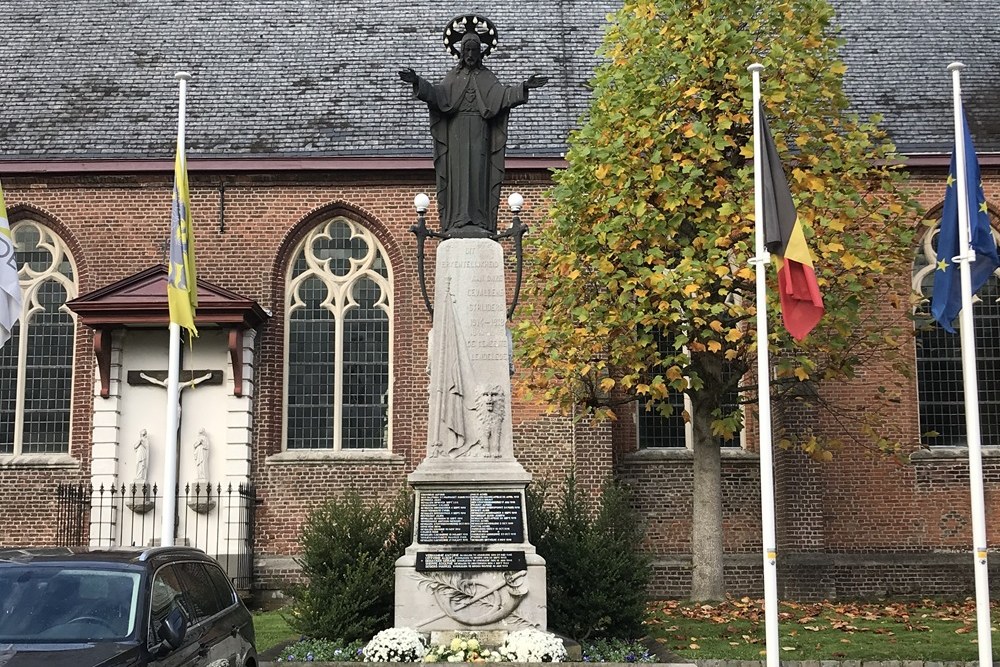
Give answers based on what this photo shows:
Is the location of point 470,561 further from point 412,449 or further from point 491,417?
point 412,449

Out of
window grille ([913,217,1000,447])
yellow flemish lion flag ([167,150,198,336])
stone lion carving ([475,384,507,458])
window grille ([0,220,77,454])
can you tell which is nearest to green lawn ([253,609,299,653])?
stone lion carving ([475,384,507,458])

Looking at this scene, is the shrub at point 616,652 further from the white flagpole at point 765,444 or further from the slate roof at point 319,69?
the slate roof at point 319,69

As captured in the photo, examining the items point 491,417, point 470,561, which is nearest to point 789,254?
point 491,417

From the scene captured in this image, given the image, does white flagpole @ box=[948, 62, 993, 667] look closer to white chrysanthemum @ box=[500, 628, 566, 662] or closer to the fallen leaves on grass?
the fallen leaves on grass

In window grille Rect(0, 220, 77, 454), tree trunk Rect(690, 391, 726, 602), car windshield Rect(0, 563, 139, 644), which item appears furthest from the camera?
window grille Rect(0, 220, 77, 454)

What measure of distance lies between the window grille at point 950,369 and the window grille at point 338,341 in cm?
961

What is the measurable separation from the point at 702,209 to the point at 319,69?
9941 millimetres

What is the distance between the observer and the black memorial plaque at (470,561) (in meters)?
10.8

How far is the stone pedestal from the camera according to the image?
→ 10789 millimetres

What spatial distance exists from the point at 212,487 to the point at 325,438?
7.01ft

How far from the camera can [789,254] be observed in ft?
A: 36.6

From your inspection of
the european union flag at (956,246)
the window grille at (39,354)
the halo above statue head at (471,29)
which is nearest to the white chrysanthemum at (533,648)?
the european union flag at (956,246)

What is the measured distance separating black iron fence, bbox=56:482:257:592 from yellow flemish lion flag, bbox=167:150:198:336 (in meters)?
5.41

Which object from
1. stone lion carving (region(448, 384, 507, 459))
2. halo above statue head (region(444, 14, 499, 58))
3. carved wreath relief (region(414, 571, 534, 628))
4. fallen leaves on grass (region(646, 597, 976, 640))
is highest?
halo above statue head (region(444, 14, 499, 58))
